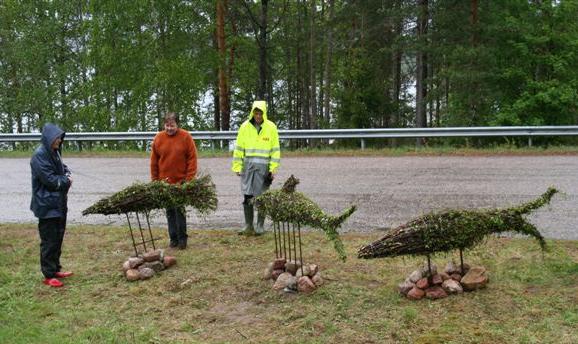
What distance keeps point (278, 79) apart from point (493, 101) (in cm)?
2283

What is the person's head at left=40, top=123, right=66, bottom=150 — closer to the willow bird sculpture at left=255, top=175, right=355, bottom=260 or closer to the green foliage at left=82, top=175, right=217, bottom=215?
the green foliage at left=82, top=175, right=217, bottom=215

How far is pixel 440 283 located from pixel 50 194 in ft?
14.1

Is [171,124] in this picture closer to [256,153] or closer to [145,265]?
[256,153]

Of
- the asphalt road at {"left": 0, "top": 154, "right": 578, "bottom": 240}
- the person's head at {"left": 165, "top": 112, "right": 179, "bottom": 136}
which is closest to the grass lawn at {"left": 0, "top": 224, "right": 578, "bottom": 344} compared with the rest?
the asphalt road at {"left": 0, "top": 154, "right": 578, "bottom": 240}

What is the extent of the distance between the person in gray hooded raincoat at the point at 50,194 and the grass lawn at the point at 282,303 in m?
0.33

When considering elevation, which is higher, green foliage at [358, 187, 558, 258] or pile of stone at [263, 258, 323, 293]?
green foliage at [358, 187, 558, 258]

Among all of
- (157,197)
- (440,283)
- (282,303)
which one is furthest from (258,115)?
(440,283)

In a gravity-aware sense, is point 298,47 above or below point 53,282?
above

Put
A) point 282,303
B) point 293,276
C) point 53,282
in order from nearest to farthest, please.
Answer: point 282,303, point 293,276, point 53,282

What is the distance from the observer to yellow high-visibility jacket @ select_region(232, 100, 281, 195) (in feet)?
25.0

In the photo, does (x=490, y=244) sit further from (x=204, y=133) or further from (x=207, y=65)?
(x=207, y=65)

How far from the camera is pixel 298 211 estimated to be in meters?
5.59

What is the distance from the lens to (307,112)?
42281 millimetres

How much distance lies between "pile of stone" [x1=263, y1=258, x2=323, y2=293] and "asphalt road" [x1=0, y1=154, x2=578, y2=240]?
230 cm
